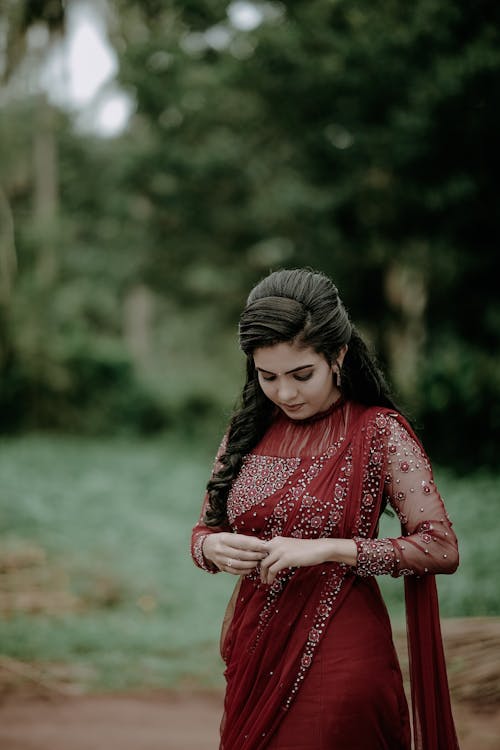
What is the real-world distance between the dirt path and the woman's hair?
88.7 inches

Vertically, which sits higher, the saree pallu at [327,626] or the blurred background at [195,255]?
the blurred background at [195,255]

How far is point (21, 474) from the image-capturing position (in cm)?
1205

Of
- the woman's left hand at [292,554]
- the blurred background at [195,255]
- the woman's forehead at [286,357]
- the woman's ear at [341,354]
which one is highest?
the blurred background at [195,255]

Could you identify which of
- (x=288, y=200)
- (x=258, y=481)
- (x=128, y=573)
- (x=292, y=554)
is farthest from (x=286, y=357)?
(x=288, y=200)

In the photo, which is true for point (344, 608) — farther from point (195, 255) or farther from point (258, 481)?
point (195, 255)

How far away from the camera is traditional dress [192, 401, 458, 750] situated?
2.06 m

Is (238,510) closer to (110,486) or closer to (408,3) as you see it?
(408,3)

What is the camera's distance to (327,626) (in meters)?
2.12

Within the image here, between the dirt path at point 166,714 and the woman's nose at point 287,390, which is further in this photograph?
the dirt path at point 166,714

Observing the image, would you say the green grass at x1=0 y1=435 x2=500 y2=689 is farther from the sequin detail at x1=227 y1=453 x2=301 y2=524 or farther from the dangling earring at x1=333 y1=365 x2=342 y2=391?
the dangling earring at x1=333 y1=365 x2=342 y2=391

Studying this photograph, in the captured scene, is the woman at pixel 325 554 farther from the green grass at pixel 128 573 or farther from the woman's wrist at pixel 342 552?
the green grass at pixel 128 573

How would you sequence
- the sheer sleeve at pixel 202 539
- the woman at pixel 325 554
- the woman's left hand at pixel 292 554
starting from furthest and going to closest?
1. the sheer sleeve at pixel 202 539
2. the woman at pixel 325 554
3. the woman's left hand at pixel 292 554

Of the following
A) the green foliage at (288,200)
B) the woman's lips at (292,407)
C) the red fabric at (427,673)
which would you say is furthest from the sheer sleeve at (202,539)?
the green foliage at (288,200)

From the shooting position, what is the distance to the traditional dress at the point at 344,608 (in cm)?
206
